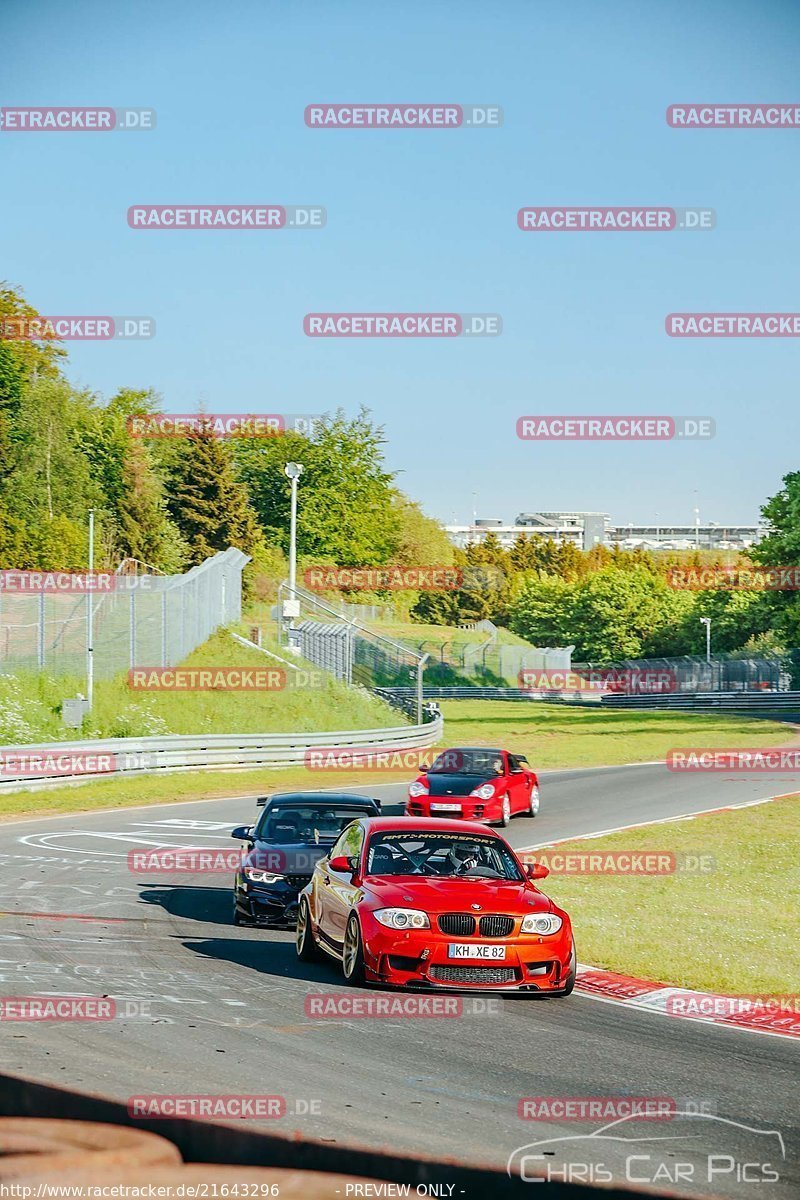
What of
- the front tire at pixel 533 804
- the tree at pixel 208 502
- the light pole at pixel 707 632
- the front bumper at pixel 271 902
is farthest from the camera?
the light pole at pixel 707 632

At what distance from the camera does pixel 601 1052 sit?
31.1 feet

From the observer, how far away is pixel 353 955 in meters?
11.6

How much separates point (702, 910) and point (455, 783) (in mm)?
8880

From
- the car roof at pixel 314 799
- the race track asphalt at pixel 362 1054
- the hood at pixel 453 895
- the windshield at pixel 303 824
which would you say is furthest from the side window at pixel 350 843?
the car roof at pixel 314 799

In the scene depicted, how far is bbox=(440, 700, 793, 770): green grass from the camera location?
159 feet

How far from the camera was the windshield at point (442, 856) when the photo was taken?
41.2ft

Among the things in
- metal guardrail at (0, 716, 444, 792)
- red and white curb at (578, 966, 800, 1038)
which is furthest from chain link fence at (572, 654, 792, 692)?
red and white curb at (578, 966, 800, 1038)

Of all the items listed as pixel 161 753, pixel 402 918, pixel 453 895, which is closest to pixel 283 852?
pixel 453 895

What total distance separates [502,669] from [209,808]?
62642 millimetres

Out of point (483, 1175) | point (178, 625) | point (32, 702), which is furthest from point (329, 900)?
point (178, 625)

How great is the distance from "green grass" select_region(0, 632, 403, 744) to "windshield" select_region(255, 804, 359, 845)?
18522mm

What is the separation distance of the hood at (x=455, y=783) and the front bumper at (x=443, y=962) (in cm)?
1460

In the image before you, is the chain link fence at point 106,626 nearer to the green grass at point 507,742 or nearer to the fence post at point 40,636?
the fence post at point 40,636

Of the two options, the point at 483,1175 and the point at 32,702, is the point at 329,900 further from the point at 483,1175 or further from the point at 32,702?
the point at 32,702
